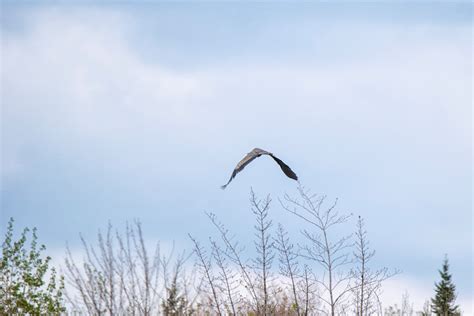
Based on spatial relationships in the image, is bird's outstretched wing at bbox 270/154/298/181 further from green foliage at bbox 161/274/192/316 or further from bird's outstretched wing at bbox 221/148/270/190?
green foliage at bbox 161/274/192/316

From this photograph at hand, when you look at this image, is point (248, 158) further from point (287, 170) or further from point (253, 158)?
point (287, 170)

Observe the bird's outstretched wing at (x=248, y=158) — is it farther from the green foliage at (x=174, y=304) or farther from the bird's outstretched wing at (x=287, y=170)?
the green foliage at (x=174, y=304)

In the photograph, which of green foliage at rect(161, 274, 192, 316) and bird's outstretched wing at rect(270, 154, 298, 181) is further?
green foliage at rect(161, 274, 192, 316)

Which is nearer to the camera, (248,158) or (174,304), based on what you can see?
(248,158)

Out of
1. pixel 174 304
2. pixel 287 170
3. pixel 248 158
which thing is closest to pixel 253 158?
pixel 248 158

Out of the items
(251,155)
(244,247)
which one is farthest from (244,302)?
(251,155)

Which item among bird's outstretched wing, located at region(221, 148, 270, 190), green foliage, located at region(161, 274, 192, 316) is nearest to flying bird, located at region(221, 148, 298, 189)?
bird's outstretched wing, located at region(221, 148, 270, 190)

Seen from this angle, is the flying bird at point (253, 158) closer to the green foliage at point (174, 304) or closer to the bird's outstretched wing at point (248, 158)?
the bird's outstretched wing at point (248, 158)

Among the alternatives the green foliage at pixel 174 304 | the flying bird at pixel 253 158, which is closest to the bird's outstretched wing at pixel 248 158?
the flying bird at pixel 253 158

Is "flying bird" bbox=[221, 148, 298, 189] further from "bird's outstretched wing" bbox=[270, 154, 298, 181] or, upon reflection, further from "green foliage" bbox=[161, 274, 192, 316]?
"green foliage" bbox=[161, 274, 192, 316]

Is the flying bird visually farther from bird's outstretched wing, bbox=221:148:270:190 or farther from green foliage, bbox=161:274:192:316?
green foliage, bbox=161:274:192:316

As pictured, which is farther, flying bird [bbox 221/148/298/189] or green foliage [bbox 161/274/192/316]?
green foliage [bbox 161/274/192/316]

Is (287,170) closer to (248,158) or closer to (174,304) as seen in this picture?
(248,158)

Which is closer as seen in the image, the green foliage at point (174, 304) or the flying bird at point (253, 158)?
the flying bird at point (253, 158)
